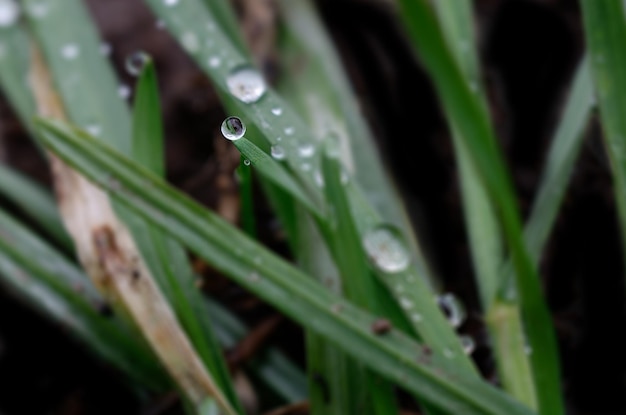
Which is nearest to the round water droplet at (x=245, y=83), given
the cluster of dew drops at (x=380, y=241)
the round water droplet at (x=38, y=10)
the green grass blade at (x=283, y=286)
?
the cluster of dew drops at (x=380, y=241)

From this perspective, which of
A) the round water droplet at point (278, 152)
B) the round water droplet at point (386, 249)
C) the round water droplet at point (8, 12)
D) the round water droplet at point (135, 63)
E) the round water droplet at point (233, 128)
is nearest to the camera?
the round water droplet at point (233, 128)

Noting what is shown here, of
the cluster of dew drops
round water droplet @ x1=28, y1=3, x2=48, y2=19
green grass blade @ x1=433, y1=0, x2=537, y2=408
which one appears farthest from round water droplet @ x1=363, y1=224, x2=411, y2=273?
round water droplet @ x1=28, y1=3, x2=48, y2=19

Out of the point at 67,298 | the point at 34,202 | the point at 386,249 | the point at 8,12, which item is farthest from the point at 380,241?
the point at 8,12

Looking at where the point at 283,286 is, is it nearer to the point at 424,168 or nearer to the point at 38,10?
the point at 424,168

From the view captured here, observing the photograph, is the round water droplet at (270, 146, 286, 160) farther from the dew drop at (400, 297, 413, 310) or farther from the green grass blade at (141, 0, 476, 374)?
the dew drop at (400, 297, 413, 310)

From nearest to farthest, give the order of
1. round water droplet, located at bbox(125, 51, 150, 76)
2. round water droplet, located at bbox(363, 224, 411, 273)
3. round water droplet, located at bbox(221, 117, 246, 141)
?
round water droplet, located at bbox(221, 117, 246, 141) < round water droplet, located at bbox(363, 224, 411, 273) < round water droplet, located at bbox(125, 51, 150, 76)

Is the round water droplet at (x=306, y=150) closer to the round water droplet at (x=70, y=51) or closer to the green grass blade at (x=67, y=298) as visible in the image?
the green grass blade at (x=67, y=298)
